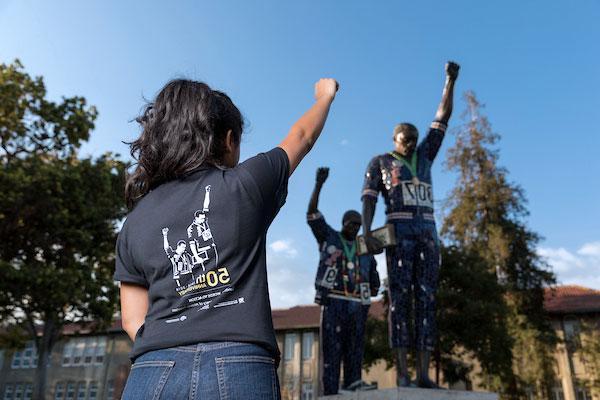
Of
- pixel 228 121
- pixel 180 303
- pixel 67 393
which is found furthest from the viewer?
pixel 67 393

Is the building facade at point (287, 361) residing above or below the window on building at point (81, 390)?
above

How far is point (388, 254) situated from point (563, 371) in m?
34.5

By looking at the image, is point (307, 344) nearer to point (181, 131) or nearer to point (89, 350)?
point (89, 350)

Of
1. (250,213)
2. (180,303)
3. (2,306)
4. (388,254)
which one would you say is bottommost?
(180,303)

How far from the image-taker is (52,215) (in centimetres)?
1648

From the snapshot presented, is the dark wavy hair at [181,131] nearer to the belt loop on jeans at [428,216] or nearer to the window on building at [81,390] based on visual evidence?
the belt loop on jeans at [428,216]

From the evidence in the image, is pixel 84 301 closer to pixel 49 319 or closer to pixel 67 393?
pixel 49 319

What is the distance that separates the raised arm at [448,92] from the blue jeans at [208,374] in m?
5.54

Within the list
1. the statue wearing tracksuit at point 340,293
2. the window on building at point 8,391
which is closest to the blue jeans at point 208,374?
the statue wearing tracksuit at point 340,293

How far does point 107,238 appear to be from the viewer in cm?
1858

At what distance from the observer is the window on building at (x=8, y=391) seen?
47884 mm

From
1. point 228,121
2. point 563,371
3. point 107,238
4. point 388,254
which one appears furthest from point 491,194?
point 228,121

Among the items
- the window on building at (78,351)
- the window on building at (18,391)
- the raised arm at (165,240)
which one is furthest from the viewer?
the window on building at (18,391)

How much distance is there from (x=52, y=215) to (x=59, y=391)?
3561cm
